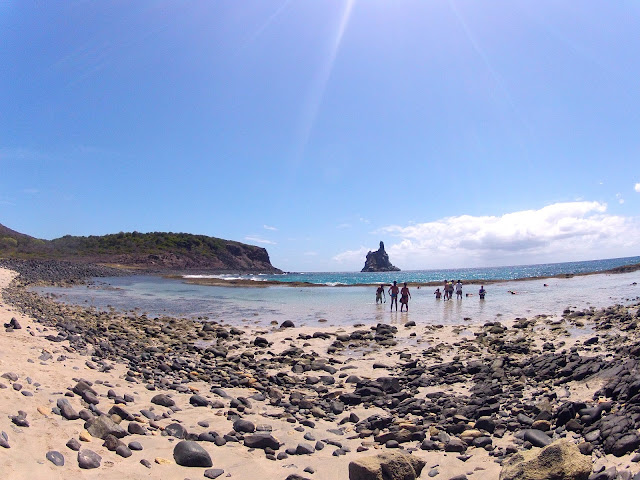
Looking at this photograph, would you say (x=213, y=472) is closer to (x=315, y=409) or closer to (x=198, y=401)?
(x=198, y=401)

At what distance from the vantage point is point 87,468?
489cm

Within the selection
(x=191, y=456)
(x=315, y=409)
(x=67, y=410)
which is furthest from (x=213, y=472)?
(x=315, y=409)

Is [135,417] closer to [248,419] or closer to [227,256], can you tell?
[248,419]

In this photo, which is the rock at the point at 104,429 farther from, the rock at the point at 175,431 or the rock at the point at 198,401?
the rock at the point at 198,401

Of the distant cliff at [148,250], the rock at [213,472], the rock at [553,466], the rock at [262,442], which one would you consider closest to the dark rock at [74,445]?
the rock at [213,472]

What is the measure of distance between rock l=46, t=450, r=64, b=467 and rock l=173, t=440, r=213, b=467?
4.70 ft

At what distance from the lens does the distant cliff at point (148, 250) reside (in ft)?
381

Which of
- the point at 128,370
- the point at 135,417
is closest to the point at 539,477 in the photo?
the point at 135,417

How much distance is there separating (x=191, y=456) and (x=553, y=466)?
15.3 feet

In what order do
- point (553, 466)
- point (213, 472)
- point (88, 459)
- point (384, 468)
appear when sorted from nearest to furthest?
1. point (553, 466)
2. point (88, 459)
3. point (384, 468)
4. point (213, 472)

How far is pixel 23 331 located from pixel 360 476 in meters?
11.3

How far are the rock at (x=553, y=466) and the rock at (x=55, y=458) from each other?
17.6 ft

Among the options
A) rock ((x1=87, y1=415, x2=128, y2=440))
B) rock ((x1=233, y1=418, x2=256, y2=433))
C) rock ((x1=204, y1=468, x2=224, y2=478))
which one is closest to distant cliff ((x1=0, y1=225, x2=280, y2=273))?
rock ((x1=87, y1=415, x2=128, y2=440))

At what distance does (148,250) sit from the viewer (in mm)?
140625
